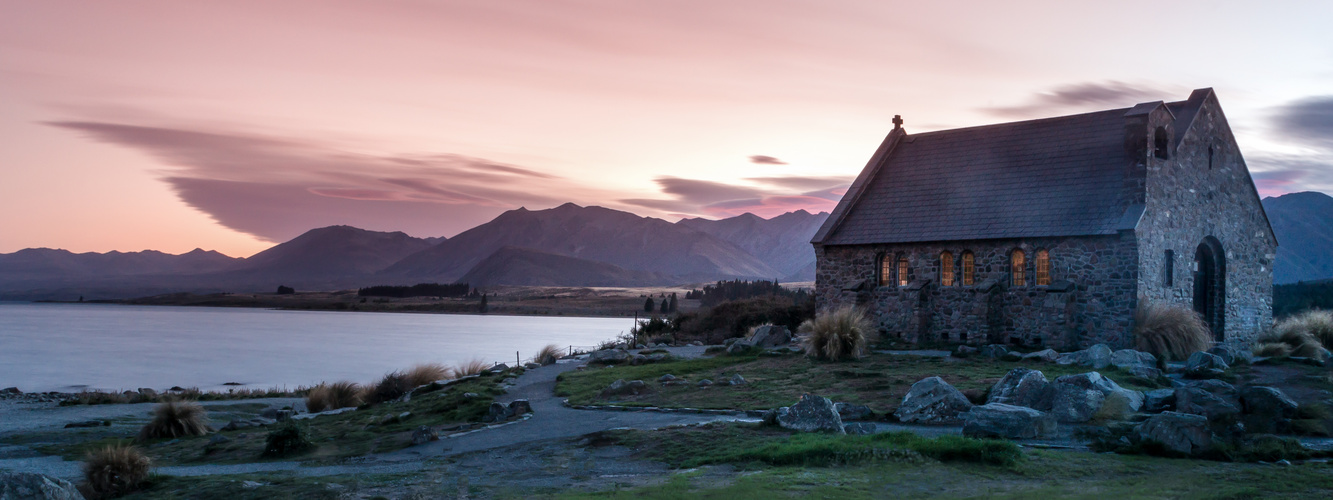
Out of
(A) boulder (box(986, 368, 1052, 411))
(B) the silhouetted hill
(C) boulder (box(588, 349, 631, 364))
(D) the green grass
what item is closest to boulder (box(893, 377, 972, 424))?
(A) boulder (box(986, 368, 1052, 411))

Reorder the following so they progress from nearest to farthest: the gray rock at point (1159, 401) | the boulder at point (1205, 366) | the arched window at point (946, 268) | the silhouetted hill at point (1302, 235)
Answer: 1. the gray rock at point (1159, 401)
2. the boulder at point (1205, 366)
3. the arched window at point (946, 268)
4. the silhouetted hill at point (1302, 235)

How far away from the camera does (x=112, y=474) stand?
13125mm

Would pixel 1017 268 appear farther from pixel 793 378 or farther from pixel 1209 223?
pixel 793 378

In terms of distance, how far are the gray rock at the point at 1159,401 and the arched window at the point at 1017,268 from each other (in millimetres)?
13885

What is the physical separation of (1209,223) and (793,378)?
18.1 metres

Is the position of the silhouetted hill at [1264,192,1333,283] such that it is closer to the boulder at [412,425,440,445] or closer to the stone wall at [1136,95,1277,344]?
the stone wall at [1136,95,1277,344]

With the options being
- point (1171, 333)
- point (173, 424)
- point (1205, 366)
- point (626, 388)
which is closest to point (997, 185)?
point (1171, 333)

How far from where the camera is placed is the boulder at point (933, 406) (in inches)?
592

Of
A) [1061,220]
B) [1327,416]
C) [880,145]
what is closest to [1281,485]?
[1327,416]

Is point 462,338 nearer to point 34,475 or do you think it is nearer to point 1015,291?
point 1015,291

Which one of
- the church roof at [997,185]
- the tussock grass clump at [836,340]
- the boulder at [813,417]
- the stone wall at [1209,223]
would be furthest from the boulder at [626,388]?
the stone wall at [1209,223]

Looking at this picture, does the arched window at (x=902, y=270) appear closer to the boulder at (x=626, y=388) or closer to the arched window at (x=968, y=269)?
the arched window at (x=968, y=269)

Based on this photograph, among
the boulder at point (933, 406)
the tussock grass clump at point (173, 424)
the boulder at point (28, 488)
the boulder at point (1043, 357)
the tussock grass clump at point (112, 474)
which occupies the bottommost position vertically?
the tussock grass clump at point (173, 424)

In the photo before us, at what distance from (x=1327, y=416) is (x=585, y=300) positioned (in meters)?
134
